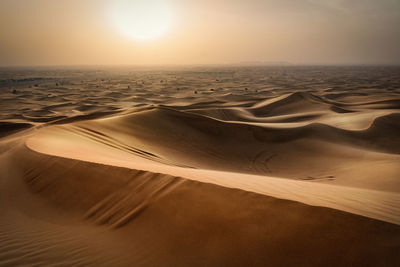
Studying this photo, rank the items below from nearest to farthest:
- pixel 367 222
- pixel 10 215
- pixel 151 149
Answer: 1. pixel 367 222
2. pixel 10 215
3. pixel 151 149

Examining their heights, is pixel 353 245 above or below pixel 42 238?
above

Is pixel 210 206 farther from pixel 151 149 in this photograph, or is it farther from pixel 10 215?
pixel 151 149

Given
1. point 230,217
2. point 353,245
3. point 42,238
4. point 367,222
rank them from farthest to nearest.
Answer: point 42,238 → point 230,217 → point 367,222 → point 353,245

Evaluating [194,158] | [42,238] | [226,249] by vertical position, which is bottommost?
[194,158]

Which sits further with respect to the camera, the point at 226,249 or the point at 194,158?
the point at 194,158

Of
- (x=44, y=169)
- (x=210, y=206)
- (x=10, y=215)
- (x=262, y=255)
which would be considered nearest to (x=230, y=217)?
(x=210, y=206)

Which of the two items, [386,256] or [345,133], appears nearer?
[386,256]

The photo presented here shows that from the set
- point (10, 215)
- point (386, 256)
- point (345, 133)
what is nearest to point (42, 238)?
point (10, 215)

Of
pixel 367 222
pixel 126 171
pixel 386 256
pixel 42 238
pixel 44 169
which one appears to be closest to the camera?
pixel 386 256

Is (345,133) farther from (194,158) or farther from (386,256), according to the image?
(386,256)
